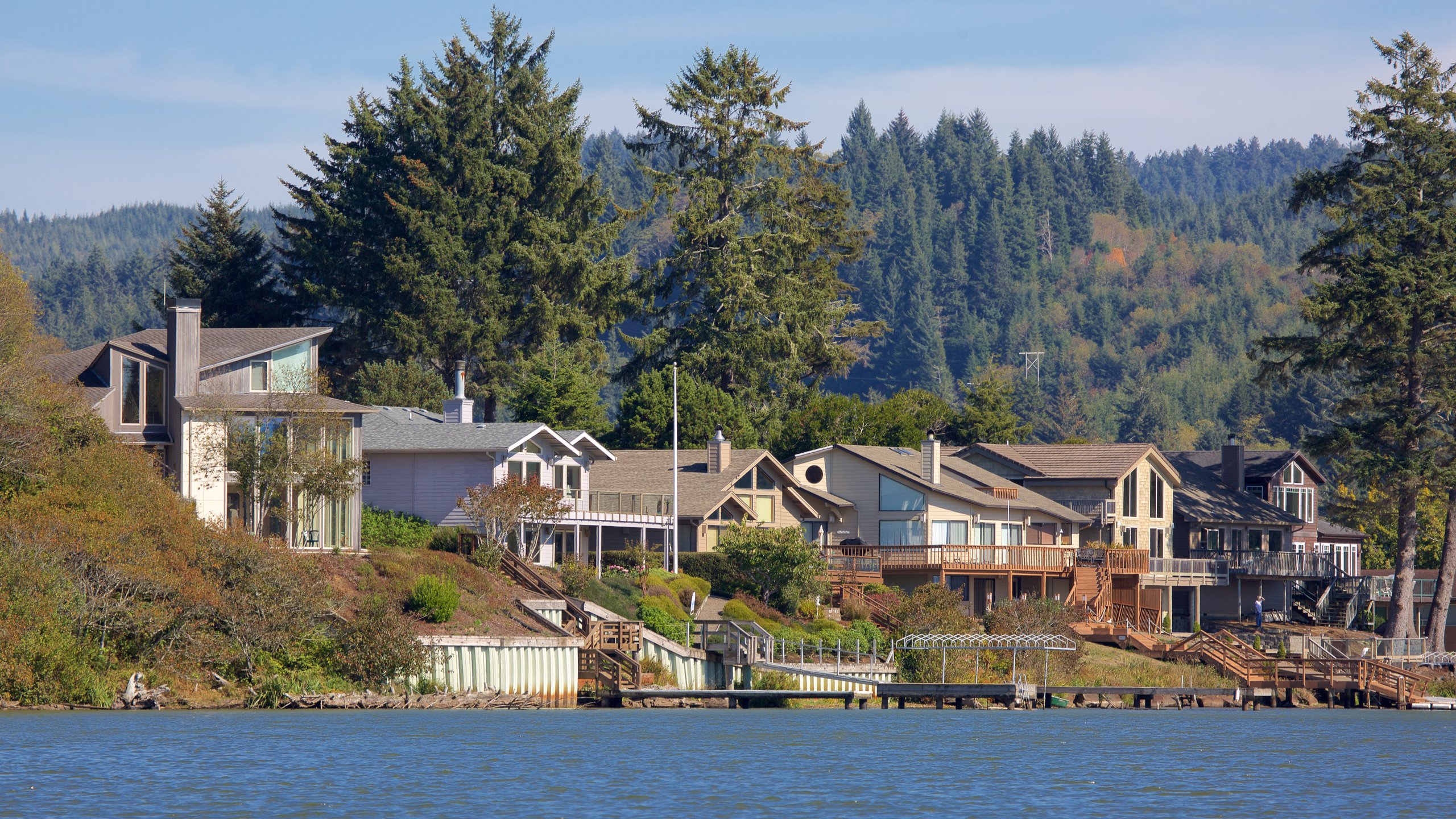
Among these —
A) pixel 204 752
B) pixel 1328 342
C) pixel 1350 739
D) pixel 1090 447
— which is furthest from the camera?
pixel 1090 447

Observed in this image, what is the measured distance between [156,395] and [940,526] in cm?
3293

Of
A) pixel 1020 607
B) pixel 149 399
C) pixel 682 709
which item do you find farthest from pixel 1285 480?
pixel 149 399

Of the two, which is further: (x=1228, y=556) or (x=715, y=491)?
(x=1228, y=556)

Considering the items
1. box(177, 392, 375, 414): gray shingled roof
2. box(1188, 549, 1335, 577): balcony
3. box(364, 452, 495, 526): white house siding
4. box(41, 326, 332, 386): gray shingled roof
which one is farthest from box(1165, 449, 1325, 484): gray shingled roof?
box(177, 392, 375, 414): gray shingled roof

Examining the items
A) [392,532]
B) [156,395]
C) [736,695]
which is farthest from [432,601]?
[156,395]

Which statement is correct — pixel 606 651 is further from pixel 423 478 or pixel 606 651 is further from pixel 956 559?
pixel 956 559

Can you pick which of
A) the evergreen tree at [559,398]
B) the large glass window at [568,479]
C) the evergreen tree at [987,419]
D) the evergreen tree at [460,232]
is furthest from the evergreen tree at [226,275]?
the evergreen tree at [987,419]

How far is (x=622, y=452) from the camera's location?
77.4 meters

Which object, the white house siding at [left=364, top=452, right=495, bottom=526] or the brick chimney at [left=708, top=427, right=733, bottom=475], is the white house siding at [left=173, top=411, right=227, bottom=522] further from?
the brick chimney at [left=708, top=427, right=733, bottom=475]

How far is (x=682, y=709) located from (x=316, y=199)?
42303 mm

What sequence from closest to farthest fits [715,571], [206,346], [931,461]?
[206,346], [715,571], [931,461]

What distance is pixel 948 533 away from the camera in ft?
247

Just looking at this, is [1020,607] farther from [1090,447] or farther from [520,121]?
[520,121]

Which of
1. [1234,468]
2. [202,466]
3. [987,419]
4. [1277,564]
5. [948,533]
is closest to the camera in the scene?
[202,466]
